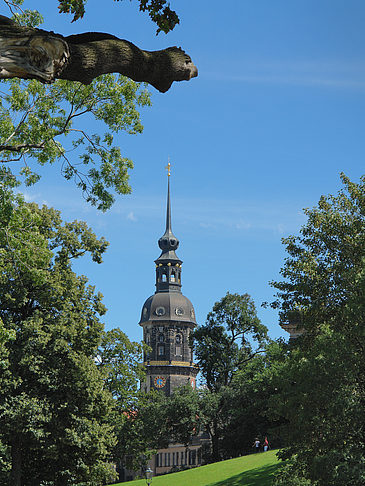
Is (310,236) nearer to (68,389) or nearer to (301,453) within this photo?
(301,453)

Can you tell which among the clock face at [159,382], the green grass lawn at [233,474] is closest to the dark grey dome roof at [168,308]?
the clock face at [159,382]

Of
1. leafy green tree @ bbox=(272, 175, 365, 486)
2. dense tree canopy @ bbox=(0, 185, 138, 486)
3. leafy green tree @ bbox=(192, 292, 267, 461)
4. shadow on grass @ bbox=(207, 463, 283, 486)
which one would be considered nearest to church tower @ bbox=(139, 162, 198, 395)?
leafy green tree @ bbox=(192, 292, 267, 461)

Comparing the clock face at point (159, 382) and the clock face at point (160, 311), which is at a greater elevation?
the clock face at point (160, 311)

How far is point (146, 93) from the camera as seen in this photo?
1722 cm

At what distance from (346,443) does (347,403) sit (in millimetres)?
1479

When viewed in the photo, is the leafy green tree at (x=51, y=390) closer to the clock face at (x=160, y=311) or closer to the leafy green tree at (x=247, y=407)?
the leafy green tree at (x=247, y=407)

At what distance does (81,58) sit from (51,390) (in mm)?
23222

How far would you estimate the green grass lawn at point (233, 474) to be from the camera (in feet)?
121

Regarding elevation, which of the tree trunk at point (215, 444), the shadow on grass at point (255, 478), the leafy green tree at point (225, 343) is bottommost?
the shadow on grass at point (255, 478)

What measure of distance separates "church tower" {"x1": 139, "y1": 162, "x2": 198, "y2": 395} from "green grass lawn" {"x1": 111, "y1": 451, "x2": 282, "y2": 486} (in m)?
68.4

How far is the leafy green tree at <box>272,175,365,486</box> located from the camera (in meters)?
18.8

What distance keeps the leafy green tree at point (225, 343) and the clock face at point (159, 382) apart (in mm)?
46245

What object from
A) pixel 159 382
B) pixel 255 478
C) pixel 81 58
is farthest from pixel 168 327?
pixel 81 58

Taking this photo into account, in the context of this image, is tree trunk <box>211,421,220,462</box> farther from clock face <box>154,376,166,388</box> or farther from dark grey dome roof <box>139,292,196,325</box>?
dark grey dome roof <box>139,292,196,325</box>
